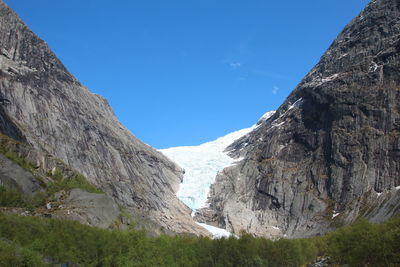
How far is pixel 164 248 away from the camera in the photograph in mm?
85812

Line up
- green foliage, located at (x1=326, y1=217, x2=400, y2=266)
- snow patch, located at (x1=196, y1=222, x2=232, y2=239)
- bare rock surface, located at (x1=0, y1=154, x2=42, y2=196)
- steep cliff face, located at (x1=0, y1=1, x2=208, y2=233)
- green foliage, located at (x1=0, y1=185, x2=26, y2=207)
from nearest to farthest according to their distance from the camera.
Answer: green foliage, located at (x1=326, y1=217, x2=400, y2=266) → green foliage, located at (x1=0, y1=185, x2=26, y2=207) → bare rock surface, located at (x1=0, y1=154, x2=42, y2=196) → steep cliff face, located at (x1=0, y1=1, x2=208, y2=233) → snow patch, located at (x1=196, y1=222, x2=232, y2=239)

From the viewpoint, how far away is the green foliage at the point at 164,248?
6181 cm

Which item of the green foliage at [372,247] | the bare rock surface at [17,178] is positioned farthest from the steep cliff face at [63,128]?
the green foliage at [372,247]

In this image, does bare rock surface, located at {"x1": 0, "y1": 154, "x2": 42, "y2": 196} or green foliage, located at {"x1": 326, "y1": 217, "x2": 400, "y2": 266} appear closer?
green foliage, located at {"x1": 326, "y1": 217, "x2": 400, "y2": 266}

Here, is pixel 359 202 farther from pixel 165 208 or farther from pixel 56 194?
pixel 56 194

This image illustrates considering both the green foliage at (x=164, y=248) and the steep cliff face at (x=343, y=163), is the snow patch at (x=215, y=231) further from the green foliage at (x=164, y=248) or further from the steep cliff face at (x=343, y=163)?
the green foliage at (x=164, y=248)

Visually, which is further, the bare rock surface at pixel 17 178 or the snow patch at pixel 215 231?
the snow patch at pixel 215 231

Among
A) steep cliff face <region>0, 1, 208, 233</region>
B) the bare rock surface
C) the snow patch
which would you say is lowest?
the snow patch

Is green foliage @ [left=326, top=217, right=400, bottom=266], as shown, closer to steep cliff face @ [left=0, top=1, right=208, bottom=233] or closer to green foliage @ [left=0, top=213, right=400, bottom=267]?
green foliage @ [left=0, top=213, right=400, bottom=267]

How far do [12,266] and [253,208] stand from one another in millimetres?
145923

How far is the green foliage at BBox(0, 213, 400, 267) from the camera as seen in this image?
61812 mm

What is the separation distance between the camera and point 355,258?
209 ft

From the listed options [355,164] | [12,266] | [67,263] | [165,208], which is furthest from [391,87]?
[12,266]

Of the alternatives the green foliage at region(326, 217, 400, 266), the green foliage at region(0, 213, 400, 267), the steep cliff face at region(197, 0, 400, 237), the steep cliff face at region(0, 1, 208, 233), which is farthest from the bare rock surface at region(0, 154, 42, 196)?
the steep cliff face at region(197, 0, 400, 237)
